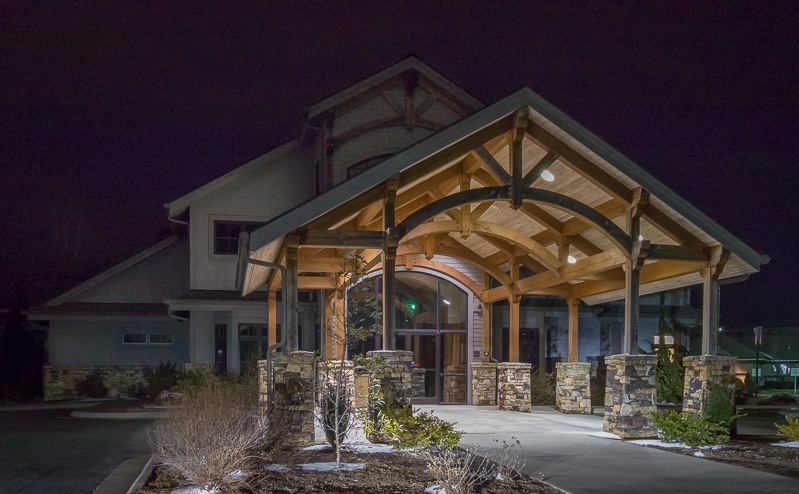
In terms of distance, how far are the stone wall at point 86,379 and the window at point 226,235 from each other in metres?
5.25

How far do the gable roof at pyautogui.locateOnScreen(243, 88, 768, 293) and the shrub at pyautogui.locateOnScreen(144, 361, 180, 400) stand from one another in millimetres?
8598

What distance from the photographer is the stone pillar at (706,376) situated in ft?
43.4

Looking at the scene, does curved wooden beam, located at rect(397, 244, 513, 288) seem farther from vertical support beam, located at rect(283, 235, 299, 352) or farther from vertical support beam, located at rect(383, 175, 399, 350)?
vertical support beam, located at rect(283, 235, 299, 352)

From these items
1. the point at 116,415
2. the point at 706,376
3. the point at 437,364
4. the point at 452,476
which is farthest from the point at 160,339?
the point at 452,476

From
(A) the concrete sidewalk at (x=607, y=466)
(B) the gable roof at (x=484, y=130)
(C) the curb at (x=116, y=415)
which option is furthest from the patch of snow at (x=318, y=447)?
(C) the curb at (x=116, y=415)

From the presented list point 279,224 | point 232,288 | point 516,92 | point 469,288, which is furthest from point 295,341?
point 232,288

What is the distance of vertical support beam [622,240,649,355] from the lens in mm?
13227

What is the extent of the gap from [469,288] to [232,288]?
7353mm

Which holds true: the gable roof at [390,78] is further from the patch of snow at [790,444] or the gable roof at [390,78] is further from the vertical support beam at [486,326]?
the patch of snow at [790,444]

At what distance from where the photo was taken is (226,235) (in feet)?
72.7

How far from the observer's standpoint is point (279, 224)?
37.7ft

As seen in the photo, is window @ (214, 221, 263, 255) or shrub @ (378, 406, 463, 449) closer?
shrub @ (378, 406, 463, 449)

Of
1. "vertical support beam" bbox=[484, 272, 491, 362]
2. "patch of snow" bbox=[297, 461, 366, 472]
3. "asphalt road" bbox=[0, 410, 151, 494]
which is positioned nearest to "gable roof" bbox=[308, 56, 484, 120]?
"vertical support beam" bbox=[484, 272, 491, 362]

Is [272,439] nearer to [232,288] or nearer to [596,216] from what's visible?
[596,216]
